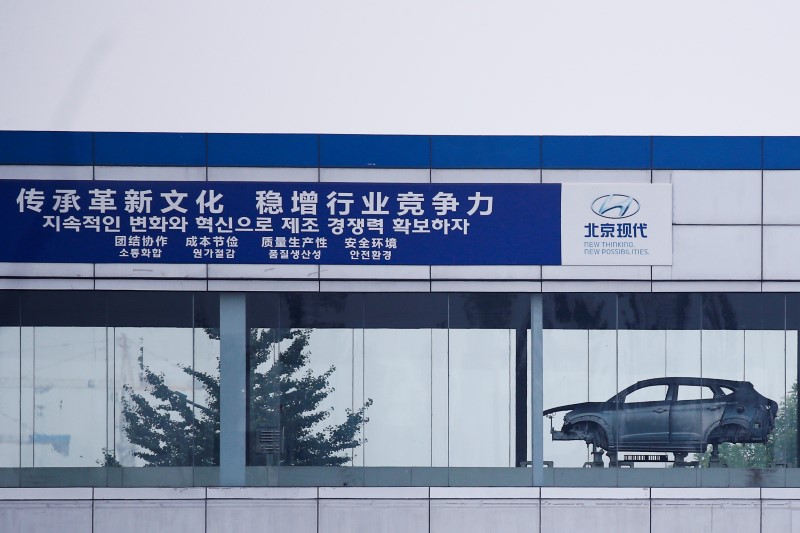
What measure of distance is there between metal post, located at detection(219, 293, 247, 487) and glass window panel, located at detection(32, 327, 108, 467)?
1983 millimetres

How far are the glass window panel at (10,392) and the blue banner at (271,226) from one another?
60.6 inches

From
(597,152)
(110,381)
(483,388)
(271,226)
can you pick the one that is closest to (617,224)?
(597,152)

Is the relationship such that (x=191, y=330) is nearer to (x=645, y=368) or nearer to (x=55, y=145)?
(x=55, y=145)

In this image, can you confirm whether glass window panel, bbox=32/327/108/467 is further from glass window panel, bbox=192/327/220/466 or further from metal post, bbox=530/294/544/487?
metal post, bbox=530/294/544/487

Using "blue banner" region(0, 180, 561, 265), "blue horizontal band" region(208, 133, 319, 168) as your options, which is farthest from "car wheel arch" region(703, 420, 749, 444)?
"blue horizontal band" region(208, 133, 319, 168)

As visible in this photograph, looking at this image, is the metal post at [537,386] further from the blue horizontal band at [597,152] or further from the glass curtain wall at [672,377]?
the blue horizontal band at [597,152]

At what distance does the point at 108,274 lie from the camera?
1664 centimetres

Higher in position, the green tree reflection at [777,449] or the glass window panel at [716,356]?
the glass window panel at [716,356]

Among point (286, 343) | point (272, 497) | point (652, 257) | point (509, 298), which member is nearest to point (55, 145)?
point (286, 343)

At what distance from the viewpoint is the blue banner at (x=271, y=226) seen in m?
16.7

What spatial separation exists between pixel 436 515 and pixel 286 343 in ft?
12.2

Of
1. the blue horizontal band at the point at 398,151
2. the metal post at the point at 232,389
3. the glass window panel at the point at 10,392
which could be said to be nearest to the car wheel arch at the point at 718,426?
the blue horizontal band at the point at 398,151

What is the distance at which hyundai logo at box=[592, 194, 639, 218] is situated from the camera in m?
16.7

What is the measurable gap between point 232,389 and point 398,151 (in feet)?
15.6
